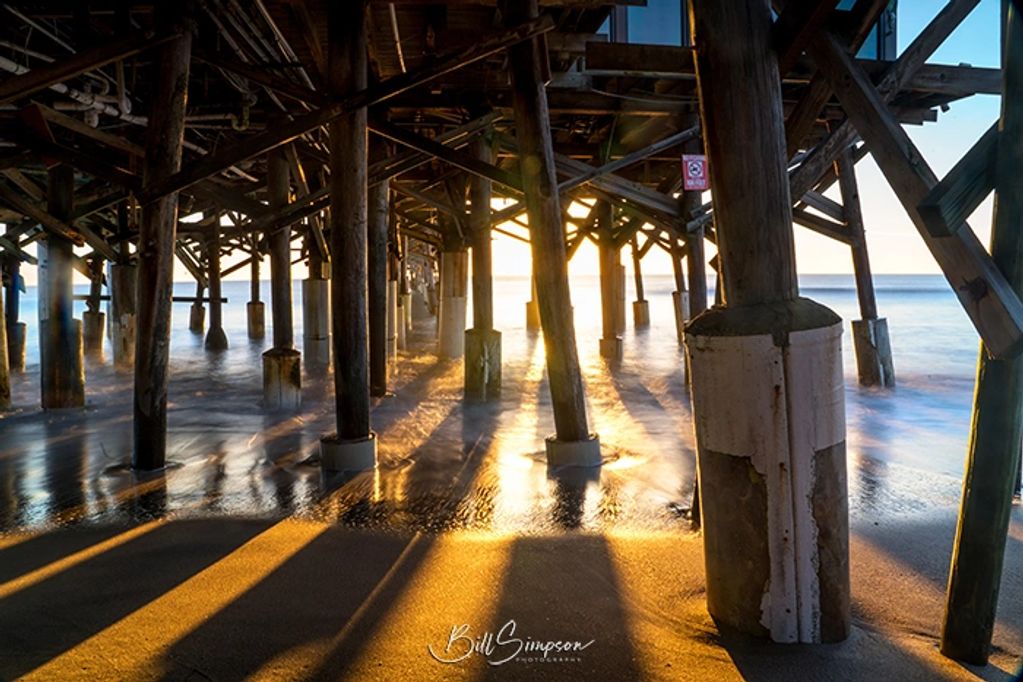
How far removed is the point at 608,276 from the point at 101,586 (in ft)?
33.3

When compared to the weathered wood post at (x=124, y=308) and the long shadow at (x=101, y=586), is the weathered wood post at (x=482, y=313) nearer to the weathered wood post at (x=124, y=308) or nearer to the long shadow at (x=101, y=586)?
the long shadow at (x=101, y=586)

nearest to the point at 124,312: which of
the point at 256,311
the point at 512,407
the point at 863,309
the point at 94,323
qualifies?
the point at 94,323

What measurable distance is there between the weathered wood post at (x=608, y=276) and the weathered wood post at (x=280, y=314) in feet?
19.2

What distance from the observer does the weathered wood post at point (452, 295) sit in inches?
436

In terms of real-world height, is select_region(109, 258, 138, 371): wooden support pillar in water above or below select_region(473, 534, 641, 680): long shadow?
above

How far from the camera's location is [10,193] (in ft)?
20.2

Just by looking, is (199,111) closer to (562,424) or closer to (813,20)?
(562,424)

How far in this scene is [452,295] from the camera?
11109mm

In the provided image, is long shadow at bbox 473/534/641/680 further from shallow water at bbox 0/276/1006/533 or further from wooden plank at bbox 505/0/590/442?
wooden plank at bbox 505/0/590/442

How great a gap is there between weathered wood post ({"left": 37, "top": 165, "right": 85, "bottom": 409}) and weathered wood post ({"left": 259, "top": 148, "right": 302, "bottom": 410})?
76.1 inches

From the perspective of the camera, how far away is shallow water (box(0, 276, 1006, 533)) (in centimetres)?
357

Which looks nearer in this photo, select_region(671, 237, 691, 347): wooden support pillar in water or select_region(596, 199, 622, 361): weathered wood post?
select_region(596, 199, 622, 361): weathered wood post

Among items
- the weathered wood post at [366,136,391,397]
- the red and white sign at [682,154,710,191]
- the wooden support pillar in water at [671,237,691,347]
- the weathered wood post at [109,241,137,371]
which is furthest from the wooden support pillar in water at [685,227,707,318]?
the weathered wood post at [109,241,137,371]

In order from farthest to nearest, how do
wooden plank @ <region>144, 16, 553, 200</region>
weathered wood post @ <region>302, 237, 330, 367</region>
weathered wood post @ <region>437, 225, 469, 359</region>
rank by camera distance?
weathered wood post @ <region>437, 225, 469, 359</region>
weathered wood post @ <region>302, 237, 330, 367</region>
wooden plank @ <region>144, 16, 553, 200</region>
